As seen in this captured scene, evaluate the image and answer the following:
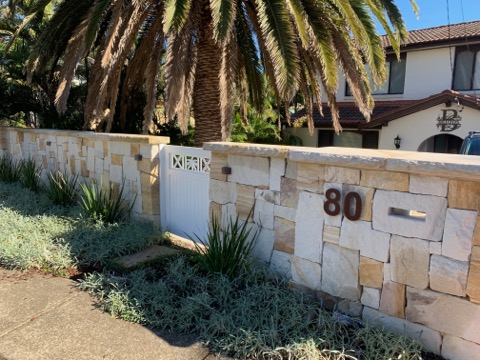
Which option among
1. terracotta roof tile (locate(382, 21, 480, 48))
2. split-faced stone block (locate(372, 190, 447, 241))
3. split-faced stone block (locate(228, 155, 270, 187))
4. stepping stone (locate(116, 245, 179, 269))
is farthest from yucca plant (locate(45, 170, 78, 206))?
terracotta roof tile (locate(382, 21, 480, 48))

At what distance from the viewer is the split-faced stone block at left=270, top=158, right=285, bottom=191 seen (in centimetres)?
386

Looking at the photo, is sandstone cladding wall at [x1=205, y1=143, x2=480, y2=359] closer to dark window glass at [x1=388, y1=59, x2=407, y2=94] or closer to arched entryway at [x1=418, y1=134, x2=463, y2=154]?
arched entryway at [x1=418, y1=134, x2=463, y2=154]

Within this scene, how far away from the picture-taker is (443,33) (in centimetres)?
1454

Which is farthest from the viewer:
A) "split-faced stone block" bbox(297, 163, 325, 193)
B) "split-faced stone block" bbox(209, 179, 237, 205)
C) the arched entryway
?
the arched entryway

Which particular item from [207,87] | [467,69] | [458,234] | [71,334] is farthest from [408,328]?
[467,69]

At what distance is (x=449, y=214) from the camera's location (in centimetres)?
273

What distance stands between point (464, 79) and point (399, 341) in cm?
1355

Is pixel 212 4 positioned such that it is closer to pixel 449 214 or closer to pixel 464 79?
pixel 449 214

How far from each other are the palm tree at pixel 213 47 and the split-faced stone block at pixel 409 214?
10.4ft

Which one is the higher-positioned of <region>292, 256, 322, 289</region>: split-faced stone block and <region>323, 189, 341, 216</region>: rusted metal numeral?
<region>323, 189, 341, 216</region>: rusted metal numeral

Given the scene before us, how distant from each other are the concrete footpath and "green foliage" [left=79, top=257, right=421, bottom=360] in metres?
0.14

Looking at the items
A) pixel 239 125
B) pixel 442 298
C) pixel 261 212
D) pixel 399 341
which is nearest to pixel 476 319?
pixel 442 298

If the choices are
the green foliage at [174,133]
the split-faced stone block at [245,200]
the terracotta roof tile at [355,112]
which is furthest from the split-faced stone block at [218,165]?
the terracotta roof tile at [355,112]

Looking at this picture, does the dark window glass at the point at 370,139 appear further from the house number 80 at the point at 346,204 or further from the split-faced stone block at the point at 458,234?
the split-faced stone block at the point at 458,234
